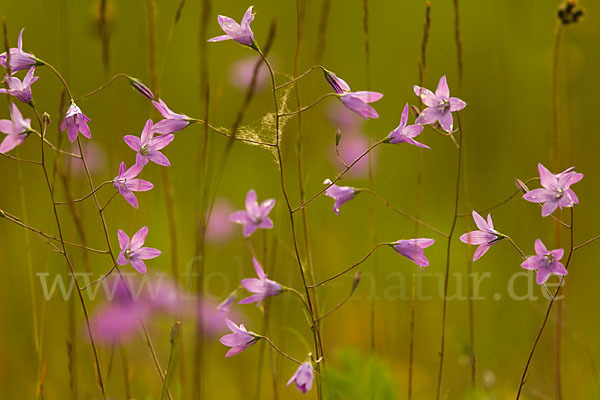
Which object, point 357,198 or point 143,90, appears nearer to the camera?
point 143,90

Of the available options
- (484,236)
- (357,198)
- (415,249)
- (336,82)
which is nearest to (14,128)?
(336,82)

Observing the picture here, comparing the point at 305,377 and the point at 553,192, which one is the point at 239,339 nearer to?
the point at 305,377

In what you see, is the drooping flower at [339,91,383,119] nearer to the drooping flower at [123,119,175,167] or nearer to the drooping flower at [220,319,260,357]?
the drooping flower at [123,119,175,167]

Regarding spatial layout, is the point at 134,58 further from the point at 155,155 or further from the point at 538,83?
the point at 155,155

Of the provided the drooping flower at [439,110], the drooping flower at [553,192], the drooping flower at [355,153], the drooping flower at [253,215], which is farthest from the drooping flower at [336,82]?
the drooping flower at [355,153]

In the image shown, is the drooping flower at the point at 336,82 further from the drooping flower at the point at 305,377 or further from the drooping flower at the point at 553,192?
the drooping flower at the point at 305,377

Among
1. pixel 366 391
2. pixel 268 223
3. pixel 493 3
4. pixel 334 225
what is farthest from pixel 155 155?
pixel 493 3

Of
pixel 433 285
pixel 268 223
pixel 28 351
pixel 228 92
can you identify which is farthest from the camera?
pixel 228 92
